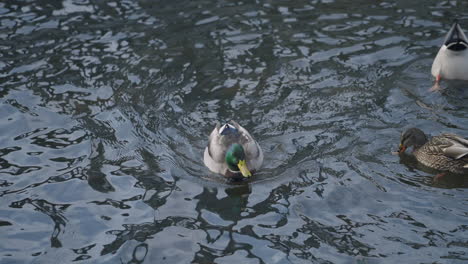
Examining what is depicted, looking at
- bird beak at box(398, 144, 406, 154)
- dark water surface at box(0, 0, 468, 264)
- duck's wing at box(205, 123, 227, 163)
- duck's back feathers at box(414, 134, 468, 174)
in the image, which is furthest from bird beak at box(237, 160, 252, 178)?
duck's back feathers at box(414, 134, 468, 174)

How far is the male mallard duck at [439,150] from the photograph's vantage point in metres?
8.83

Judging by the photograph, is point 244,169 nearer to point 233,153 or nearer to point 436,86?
point 233,153

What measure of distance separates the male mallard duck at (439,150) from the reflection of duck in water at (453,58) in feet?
6.61

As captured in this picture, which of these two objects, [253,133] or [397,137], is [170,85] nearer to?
[253,133]

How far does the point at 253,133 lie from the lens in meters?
10.2

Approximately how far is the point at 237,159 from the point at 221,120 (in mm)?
1467

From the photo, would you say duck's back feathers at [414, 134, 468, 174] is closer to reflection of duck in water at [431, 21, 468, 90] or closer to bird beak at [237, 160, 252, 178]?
reflection of duck in water at [431, 21, 468, 90]

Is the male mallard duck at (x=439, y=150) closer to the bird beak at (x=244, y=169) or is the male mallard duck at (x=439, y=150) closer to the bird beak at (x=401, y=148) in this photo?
the bird beak at (x=401, y=148)

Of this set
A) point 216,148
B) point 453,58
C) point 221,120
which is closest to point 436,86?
point 453,58

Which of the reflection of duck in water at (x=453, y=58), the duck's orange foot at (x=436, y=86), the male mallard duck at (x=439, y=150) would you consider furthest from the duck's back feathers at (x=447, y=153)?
the reflection of duck in water at (x=453, y=58)

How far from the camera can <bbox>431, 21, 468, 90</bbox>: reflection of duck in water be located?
11.0 metres

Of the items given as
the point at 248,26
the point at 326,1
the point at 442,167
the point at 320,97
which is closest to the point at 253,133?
→ the point at 320,97

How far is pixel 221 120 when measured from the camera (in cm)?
1057

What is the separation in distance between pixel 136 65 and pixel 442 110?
17.3 ft
